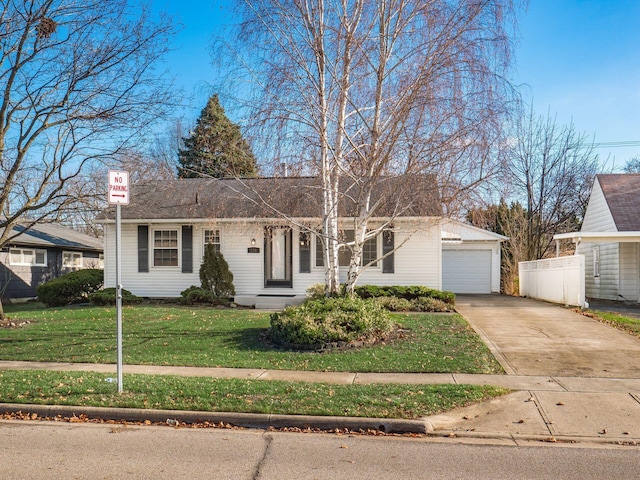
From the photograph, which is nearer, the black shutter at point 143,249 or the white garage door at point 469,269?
the black shutter at point 143,249

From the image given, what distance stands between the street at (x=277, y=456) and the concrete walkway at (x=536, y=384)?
0.29m

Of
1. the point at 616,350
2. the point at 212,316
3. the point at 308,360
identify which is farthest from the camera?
the point at 212,316

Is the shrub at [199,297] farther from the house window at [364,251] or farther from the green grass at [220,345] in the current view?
the house window at [364,251]

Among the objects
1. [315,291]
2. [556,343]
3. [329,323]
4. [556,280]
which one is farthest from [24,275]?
[556,343]

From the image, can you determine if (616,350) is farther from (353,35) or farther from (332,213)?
(353,35)

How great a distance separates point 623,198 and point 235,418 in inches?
791

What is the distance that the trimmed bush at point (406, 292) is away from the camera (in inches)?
680

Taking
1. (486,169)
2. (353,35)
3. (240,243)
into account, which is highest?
(353,35)

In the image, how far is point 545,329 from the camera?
13109 millimetres

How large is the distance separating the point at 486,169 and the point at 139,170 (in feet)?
28.3

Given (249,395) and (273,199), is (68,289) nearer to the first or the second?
(273,199)

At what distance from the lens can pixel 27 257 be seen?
2534 cm

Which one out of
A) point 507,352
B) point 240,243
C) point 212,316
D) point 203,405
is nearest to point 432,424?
point 203,405

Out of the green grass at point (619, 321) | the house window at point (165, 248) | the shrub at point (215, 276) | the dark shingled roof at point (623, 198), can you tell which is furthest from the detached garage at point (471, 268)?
the house window at point (165, 248)
